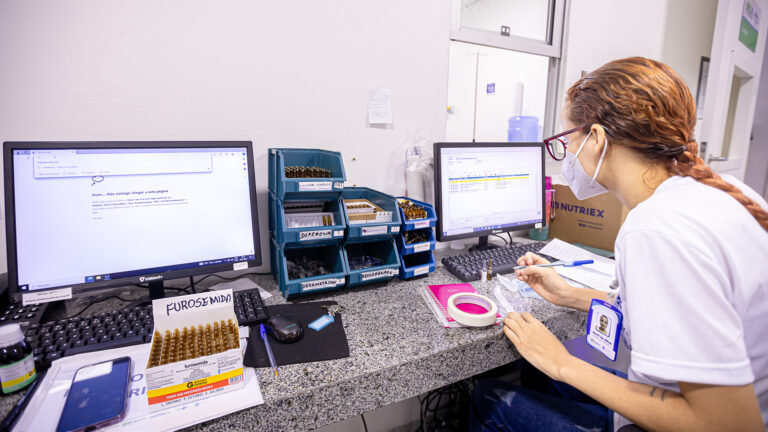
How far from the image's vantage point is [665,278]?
57 centimetres

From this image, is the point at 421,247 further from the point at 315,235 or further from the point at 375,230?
the point at 315,235

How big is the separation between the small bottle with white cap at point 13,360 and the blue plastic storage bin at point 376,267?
0.68 m

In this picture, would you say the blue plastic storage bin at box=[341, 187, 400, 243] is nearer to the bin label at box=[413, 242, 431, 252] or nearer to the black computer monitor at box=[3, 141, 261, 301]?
the bin label at box=[413, 242, 431, 252]

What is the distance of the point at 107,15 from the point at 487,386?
4.72 feet

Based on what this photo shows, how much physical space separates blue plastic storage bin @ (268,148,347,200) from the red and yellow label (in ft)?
1.59

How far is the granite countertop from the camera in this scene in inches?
26.4

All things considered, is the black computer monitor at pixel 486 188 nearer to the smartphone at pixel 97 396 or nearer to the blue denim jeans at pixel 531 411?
the blue denim jeans at pixel 531 411

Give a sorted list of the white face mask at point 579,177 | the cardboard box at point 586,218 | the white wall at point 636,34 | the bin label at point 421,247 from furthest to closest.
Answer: the white wall at point 636,34, the cardboard box at point 586,218, the bin label at point 421,247, the white face mask at point 579,177

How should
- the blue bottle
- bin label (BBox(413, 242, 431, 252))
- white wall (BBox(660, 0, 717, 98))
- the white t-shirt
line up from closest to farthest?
the white t-shirt
bin label (BBox(413, 242, 431, 252))
the blue bottle
white wall (BBox(660, 0, 717, 98))

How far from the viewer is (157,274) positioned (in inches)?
36.4

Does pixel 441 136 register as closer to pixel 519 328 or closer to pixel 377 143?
pixel 377 143

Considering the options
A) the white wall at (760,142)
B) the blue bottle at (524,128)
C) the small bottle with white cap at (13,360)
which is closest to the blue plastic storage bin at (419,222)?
the small bottle with white cap at (13,360)

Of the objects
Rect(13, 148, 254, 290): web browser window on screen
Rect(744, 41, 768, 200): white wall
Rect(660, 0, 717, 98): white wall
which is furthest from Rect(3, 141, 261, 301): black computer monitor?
Rect(744, 41, 768, 200): white wall

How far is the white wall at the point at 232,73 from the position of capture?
3.13 feet
